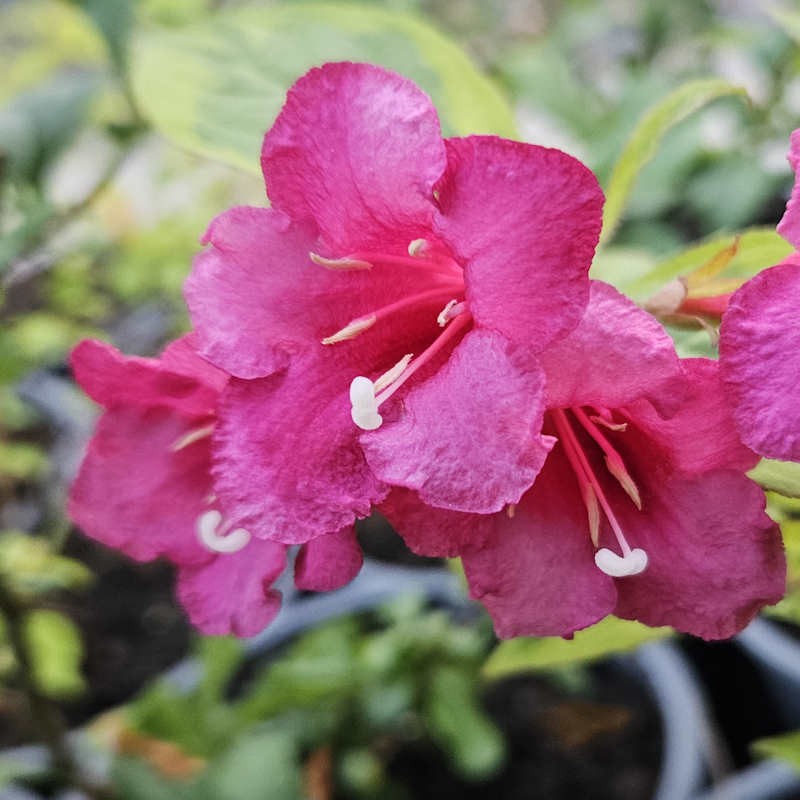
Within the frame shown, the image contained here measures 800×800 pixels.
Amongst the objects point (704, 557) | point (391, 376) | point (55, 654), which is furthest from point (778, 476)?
point (55, 654)

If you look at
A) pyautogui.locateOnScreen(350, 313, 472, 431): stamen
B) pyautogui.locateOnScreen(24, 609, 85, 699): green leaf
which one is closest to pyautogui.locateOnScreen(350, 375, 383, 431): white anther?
pyautogui.locateOnScreen(350, 313, 472, 431): stamen

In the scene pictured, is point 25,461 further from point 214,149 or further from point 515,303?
point 515,303

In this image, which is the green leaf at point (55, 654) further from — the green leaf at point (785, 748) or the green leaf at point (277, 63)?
the green leaf at point (785, 748)

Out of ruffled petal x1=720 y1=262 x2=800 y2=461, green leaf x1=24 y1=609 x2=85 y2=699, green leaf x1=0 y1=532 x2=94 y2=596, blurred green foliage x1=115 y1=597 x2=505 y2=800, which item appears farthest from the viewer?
green leaf x1=24 y1=609 x2=85 y2=699

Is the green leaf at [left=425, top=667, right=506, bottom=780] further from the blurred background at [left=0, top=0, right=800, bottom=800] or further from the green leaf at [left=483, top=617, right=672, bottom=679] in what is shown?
the green leaf at [left=483, top=617, right=672, bottom=679]

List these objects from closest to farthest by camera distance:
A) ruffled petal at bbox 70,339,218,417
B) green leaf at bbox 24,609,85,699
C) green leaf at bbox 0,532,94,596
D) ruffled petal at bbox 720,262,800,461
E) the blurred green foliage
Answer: ruffled petal at bbox 720,262,800,461 < ruffled petal at bbox 70,339,218,417 < green leaf at bbox 0,532,94,596 < the blurred green foliage < green leaf at bbox 24,609,85,699

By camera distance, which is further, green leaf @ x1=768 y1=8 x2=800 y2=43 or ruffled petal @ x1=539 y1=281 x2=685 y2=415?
green leaf @ x1=768 y1=8 x2=800 y2=43
